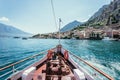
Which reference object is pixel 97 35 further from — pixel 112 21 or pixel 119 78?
pixel 119 78

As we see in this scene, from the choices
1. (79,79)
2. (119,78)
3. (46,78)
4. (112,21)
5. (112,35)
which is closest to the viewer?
(79,79)

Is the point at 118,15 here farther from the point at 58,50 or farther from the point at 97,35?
the point at 58,50

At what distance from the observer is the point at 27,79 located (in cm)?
663

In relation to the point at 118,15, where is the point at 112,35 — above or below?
below

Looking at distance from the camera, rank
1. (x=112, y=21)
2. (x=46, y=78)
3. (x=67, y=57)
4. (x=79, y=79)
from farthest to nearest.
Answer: (x=112, y=21) → (x=67, y=57) → (x=46, y=78) → (x=79, y=79)

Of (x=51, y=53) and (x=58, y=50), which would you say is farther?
(x=58, y=50)

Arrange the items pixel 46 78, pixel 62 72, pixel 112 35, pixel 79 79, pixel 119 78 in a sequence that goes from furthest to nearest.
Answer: pixel 112 35, pixel 119 78, pixel 62 72, pixel 46 78, pixel 79 79

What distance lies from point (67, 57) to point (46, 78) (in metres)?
6.53

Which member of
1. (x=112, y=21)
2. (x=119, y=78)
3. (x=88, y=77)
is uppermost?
(x=112, y=21)

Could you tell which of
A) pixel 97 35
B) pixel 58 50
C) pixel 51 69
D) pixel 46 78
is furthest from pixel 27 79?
pixel 97 35

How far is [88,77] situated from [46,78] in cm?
220

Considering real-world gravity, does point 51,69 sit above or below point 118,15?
below

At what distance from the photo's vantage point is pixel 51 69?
8.09 metres

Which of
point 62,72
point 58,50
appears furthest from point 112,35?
point 62,72
